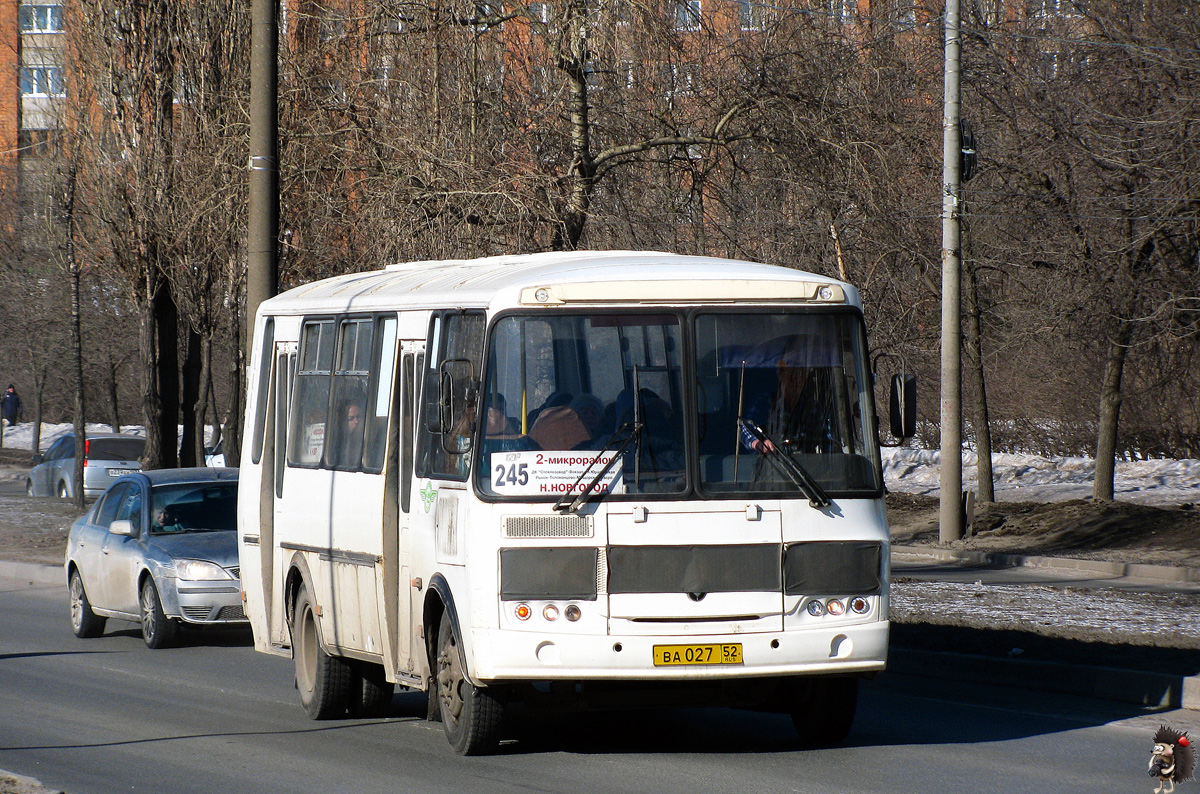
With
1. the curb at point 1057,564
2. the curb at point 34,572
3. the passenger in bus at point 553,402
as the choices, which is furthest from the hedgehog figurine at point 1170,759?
the curb at point 34,572

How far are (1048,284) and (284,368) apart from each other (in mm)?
16367

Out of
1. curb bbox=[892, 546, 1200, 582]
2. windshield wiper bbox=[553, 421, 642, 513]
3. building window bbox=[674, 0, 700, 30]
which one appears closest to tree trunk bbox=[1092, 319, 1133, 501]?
curb bbox=[892, 546, 1200, 582]

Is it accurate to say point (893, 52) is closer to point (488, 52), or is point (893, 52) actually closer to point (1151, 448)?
point (488, 52)

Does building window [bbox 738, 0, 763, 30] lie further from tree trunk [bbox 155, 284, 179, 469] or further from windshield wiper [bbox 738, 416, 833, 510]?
windshield wiper [bbox 738, 416, 833, 510]

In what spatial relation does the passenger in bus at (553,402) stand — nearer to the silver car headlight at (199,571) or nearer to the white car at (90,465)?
the silver car headlight at (199,571)

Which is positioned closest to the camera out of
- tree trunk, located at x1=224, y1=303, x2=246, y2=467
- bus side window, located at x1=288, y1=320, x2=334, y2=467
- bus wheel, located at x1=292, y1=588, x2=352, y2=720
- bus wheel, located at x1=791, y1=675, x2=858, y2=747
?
bus wheel, located at x1=791, y1=675, x2=858, y2=747

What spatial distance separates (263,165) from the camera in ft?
48.1

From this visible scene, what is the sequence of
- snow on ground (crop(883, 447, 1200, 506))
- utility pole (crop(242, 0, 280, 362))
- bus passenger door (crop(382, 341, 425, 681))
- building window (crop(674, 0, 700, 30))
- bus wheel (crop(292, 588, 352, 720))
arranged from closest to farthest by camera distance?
bus passenger door (crop(382, 341, 425, 681)) → bus wheel (crop(292, 588, 352, 720)) → utility pole (crop(242, 0, 280, 362)) → building window (crop(674, 0, 700, 30)) → snow on ground (crop(883, 447, 1200, 506))

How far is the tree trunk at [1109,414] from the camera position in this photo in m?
23.7

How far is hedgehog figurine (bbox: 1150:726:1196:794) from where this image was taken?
21.4 ft

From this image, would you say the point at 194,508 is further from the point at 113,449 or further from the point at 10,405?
the point at 10,405

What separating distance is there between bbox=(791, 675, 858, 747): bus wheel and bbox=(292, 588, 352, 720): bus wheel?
2863mm

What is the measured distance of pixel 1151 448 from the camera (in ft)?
102

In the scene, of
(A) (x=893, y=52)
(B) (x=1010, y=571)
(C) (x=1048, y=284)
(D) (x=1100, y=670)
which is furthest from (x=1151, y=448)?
(D) (x=1100, y=670)
